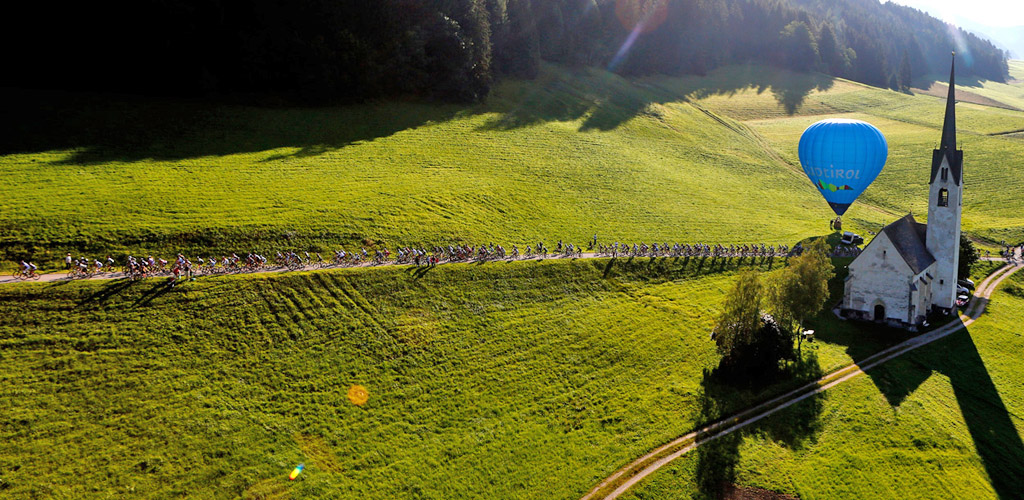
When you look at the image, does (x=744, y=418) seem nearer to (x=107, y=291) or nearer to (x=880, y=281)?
(x=880, y=281)

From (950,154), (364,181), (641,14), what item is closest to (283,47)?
(364,181)

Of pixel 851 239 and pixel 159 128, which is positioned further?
pixel 851 239

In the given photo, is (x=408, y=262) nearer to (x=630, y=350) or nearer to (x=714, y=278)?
(x=630, y=350)

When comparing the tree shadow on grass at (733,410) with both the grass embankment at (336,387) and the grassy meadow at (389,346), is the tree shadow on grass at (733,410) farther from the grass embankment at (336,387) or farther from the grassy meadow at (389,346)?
the grass embankment at (336,387)

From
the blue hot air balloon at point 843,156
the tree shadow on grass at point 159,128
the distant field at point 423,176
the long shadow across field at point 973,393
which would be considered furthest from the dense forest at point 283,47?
the long shadow across field at point 973,393

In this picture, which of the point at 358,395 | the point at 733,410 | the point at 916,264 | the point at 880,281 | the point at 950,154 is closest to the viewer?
the point at 358,395

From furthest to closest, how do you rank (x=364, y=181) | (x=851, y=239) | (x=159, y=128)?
1. (x=851, y=239)
2. (x=159, y=128)
3. (x=364, y=181)

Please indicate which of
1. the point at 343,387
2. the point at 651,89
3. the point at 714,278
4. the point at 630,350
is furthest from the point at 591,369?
the point at 651,89

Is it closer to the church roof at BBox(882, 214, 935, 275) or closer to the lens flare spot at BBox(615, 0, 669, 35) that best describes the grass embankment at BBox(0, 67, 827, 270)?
the church roof at BBox(882, 214, 935, 275)
